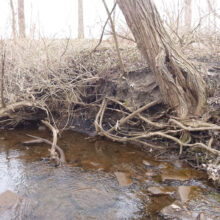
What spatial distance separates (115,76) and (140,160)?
6.54ft

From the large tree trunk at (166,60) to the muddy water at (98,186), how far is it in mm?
1046

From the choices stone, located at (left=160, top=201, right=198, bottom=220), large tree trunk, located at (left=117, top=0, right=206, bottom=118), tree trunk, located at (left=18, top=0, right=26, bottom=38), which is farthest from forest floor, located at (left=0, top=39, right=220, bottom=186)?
tree trunk, located at (left=18, top=0, right=26, bottom=38)

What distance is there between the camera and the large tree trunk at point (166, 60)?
3.88 meters

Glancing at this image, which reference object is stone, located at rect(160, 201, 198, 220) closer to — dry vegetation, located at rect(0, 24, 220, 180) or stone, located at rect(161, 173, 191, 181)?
stone, located at rect(161, 173, 191, 181)

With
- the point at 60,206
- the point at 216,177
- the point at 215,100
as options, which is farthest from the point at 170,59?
the point at 60,206

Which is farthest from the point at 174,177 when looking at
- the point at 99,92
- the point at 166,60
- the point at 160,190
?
the point at 99,92

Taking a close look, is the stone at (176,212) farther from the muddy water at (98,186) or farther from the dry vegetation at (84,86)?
the dry vegetation at (84,86)

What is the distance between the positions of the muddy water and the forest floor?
17.5 inches

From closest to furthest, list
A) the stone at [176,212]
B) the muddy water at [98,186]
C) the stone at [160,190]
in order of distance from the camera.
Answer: the stone at [176,212], the muddy water at [98,186], the stone at [160,190]

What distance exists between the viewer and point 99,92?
5656mm

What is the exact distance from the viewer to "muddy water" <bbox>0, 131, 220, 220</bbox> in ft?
9.30

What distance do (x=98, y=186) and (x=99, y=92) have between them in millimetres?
2669

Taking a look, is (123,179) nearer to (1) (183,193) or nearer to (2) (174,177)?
(2) (174,177)

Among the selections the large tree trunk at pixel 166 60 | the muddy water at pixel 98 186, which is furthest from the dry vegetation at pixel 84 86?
the muddy water at pixel 98 186
